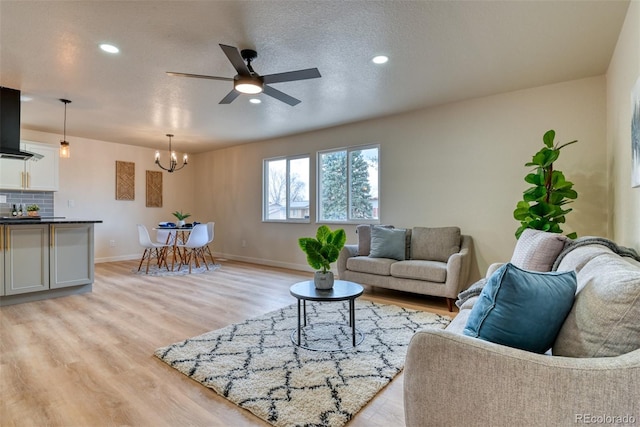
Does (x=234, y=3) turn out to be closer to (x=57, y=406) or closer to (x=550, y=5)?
(x=550, y=5)

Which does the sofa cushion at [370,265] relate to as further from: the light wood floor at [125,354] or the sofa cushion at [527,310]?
the sofa cushion at [527,310]

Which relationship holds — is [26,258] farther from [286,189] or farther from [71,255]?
[286,189]

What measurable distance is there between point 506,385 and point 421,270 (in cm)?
278

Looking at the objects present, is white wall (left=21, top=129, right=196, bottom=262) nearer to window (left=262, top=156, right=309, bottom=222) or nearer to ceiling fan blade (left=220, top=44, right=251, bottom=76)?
window (left=262, top=156, right=309, bottom=222)

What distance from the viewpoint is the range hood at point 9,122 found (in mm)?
3717

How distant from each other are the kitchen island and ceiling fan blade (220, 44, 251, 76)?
10.3 feet

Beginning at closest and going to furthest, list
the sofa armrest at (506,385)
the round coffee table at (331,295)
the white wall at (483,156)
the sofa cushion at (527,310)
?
the sofa armrest at (506,385) → the sofa cushion at (527,310) → the round coffee table at (331,295) → the white wall at (483,156)

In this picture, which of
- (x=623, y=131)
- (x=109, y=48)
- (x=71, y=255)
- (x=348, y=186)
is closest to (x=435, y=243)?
(x=348, y=186)

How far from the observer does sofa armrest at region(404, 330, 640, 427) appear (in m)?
0.91

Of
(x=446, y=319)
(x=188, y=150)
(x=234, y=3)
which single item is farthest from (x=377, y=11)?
(x=188, y=150)

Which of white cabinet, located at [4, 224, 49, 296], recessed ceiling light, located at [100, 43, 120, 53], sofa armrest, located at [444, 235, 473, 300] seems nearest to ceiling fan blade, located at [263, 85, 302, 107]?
recessed ceiling light, located at [100, 43, 120, 53]

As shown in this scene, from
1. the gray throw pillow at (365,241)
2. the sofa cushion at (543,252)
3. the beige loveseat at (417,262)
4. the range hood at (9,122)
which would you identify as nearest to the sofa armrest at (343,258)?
the beige loveseat at (417,262)

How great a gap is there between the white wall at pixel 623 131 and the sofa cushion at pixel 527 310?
142 cm

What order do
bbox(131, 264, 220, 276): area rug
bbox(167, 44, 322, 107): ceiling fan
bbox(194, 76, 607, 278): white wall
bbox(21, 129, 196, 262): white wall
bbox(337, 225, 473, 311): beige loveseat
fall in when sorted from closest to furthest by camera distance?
bbox(167, 44, 322, 107): ceiling fan
bbox(194, 76, 607, 278): white wall
bbox(337, 225, 473, 311): beige loveseat
bbox(131, 264, 220, 276): area rug
bbox(21, 129, 196, 262): white wall
